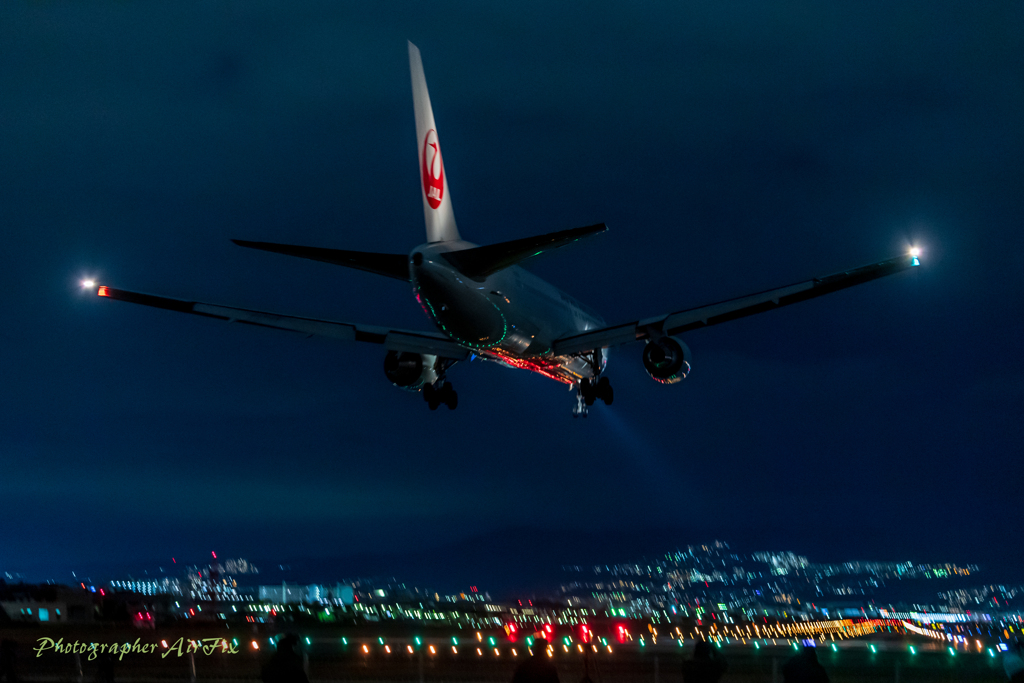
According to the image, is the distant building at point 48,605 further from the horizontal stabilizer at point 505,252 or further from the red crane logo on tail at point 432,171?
the horizontal stabilizer at point 505,252

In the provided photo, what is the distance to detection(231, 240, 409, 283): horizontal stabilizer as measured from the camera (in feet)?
94.6

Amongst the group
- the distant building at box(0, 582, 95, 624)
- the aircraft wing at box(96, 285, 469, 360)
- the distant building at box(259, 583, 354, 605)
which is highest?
the distant building at box(259, 583, 354, 605)

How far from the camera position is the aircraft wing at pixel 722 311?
34.8 meters

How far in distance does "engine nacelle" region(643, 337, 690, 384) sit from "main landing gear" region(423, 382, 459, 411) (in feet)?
27.8

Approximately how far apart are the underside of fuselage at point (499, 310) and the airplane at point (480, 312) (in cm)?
5

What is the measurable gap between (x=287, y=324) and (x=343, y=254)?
8.82 metres

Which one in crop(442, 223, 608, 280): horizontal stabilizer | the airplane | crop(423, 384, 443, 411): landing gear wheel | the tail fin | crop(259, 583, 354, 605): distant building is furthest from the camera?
crop(259, 583, 354, 605): distant building

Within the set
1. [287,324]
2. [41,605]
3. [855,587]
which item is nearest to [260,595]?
[41,605]

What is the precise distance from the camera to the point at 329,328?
1543 inches

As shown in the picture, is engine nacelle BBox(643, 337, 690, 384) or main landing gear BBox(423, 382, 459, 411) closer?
engine nacelle BBox(643, 337, 690, 384)

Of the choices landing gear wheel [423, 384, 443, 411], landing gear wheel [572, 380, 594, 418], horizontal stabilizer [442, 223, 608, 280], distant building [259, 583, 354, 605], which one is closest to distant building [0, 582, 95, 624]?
distant building [259, 583, 354, 605]

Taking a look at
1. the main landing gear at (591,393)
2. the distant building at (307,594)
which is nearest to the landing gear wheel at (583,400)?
the main landing gear at (591,393)

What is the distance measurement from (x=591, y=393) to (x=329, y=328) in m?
11.8

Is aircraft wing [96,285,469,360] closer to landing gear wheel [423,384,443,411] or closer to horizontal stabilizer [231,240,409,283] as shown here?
landing gear wheel [423,384,443,411]
